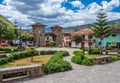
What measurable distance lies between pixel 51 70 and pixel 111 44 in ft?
158

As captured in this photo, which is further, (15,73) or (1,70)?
(15,73)

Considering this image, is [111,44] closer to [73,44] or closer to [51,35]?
[73,44]

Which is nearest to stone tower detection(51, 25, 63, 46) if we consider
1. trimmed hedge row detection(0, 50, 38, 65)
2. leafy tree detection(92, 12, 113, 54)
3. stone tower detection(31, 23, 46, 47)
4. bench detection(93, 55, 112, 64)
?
stone tower detection(31, 23, 46, 47)

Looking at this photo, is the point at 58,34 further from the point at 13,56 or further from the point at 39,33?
the point at 13,56

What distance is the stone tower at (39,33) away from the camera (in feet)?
240

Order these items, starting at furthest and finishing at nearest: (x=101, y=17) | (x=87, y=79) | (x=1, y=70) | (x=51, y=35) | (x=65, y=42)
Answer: (x=65, y=42), (x=51, y=35), (x=101, y=17), (x=87, y=79), (x=1, y=70)

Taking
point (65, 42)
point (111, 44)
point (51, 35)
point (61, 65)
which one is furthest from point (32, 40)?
point (61, 65)

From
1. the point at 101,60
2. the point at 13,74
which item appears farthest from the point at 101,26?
the point at 13,74

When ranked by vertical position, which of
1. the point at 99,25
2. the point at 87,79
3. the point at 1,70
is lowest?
the point at 87,79

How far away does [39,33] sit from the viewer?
74.9 m

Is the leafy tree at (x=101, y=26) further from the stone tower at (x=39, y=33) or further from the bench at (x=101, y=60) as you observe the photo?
the stone tower at (x=39, y=33)

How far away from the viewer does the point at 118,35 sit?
55875 mm

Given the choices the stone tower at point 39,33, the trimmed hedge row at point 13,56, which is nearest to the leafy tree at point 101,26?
the trimmed hedge row at point 13,56

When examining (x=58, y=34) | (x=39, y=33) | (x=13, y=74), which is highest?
(x=39, y=33)
